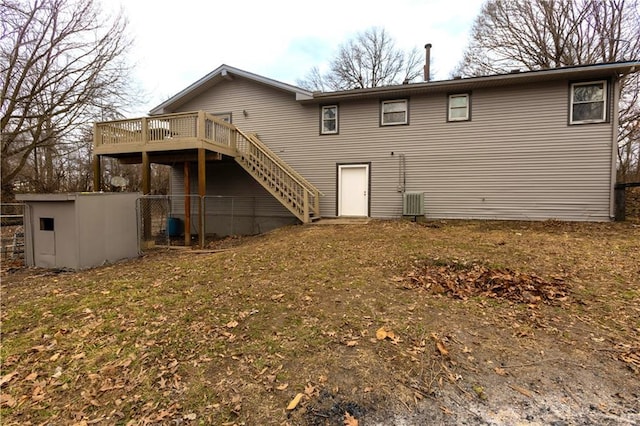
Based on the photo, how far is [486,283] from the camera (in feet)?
16.5

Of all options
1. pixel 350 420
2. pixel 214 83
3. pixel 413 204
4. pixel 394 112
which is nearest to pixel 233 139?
pixel 214 83

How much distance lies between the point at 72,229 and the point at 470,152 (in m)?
11.6

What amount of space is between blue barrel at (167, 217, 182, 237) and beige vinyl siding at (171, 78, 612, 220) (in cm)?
522

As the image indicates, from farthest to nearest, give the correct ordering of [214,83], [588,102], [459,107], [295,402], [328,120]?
[214,83], [328,120], [459,107], [588,102], [295,402]

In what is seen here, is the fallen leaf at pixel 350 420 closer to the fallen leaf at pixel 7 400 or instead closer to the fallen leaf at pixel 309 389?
the fallen leaf at pixel 309 389

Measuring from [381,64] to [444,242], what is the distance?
25195 mm

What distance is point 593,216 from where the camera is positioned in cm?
995

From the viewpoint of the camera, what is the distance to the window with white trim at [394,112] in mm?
11773

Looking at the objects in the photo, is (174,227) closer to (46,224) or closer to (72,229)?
(46,224)

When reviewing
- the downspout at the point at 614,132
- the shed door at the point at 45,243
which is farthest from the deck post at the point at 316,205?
the downspout at the point at 614,132

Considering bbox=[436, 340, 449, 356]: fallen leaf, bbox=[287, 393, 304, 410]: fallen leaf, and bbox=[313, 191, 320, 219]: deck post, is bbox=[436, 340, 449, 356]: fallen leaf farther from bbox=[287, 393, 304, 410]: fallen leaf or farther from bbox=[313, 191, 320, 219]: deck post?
bbox=[313, 191, 320, 219]: deck post

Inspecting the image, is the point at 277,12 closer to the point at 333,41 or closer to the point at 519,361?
the point at 519,361

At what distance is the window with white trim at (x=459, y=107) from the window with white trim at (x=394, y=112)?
1477 mm

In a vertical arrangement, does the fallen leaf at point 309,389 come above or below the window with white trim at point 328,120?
below
